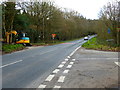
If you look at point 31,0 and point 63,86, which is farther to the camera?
point 31,0

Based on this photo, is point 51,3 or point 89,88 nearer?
point 89,88

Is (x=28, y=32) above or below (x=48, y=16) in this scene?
below

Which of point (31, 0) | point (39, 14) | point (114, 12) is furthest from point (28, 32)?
point (114, 12)

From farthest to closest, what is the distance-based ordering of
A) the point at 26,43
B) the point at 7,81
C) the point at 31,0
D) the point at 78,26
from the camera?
the point at 78,26 < the point at 31,0 < the point at 26,43 < the point at 7,81

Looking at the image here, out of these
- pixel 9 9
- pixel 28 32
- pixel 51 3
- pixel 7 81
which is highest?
pixel 51 3

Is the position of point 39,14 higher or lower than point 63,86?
higher

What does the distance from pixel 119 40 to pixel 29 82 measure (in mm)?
20020

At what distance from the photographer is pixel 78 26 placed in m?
74.6

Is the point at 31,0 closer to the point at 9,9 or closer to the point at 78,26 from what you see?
the point at 9,9

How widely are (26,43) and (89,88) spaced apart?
94.1ft

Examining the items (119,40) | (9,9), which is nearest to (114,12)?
(119,40)

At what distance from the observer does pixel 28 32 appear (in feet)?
137

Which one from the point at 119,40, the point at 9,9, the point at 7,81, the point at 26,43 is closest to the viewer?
the point at 7,81

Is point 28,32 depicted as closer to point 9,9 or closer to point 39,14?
point 39,14
